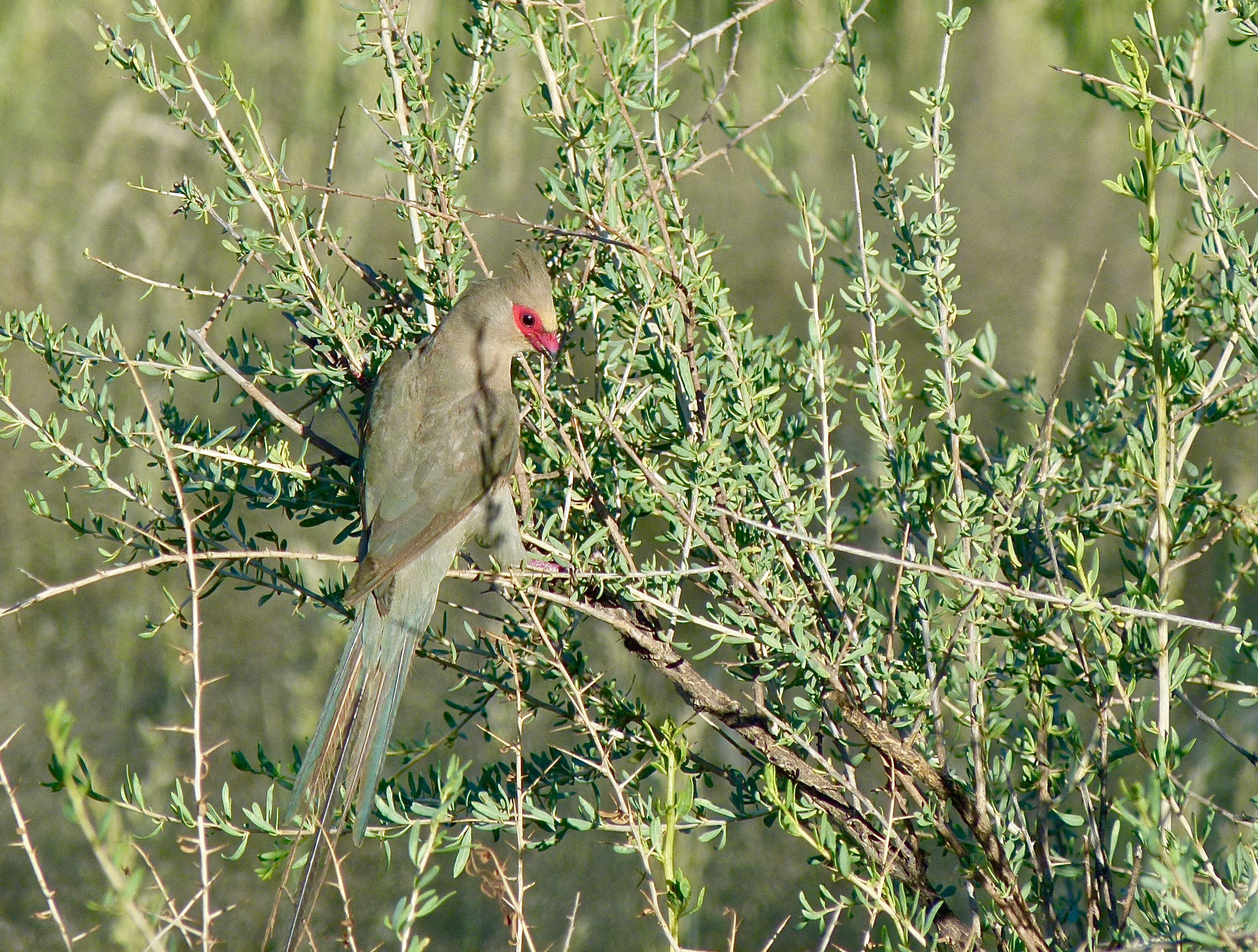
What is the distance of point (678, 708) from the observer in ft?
12.6

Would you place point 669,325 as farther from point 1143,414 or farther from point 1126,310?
point 1126,310

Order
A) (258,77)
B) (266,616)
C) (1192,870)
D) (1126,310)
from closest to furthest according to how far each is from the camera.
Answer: (1192,870), (266,616), (1126,310), (258,77)

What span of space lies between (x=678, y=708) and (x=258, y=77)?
13.4 feet

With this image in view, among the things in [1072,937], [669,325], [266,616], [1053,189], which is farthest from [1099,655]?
[1053,189]

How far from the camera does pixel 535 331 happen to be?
2.13 m

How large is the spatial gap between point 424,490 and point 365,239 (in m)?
3.38

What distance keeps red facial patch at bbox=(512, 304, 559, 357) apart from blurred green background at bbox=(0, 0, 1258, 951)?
1.06 m

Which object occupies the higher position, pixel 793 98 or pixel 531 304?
pixel 793 98

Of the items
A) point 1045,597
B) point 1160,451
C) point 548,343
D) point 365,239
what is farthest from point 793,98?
point 365,239

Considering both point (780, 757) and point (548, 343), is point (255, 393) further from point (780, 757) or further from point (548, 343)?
point (780, 757)

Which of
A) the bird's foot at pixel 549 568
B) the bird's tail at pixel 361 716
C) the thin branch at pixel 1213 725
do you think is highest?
the thin branch at pixel 1213 725

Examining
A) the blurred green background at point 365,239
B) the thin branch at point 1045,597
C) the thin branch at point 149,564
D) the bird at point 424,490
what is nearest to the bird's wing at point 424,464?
the bird at point 424,490

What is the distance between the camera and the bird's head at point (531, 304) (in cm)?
207

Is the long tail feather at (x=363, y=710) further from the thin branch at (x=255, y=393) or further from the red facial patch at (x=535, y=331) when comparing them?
the red facial patch at (x=535, y=331)
